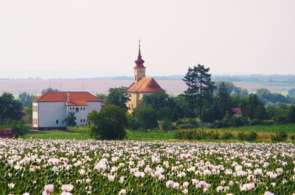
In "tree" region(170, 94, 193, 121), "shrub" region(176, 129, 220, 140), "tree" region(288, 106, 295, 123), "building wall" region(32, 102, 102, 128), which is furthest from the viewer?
"building wall" region(32, 102, 102, 128)

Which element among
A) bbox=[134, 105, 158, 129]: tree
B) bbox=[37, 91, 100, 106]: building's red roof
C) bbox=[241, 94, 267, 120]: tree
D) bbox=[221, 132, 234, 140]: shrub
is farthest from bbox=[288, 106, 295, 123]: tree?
bbox=[37, 91, 100, 106]: building's red roof

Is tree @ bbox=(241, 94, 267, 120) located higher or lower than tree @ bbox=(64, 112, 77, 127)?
higher

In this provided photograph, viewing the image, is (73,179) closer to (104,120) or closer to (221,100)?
(104,120)

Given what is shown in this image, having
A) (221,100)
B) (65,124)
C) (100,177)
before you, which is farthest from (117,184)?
(65,124)

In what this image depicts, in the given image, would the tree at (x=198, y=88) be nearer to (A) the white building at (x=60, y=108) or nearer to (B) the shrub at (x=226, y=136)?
(A) the white building at (x=60, y=108)

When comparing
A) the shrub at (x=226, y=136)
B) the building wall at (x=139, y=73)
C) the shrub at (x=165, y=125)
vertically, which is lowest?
the shrub at (x=226, y=136)

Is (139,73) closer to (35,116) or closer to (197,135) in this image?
(35,116)

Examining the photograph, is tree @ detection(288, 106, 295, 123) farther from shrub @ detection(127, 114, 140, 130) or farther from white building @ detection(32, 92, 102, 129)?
white building @ detection(32, 92, 102, 129)

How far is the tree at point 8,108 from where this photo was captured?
115050 millimetres

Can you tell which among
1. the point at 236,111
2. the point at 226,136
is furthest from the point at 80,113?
the point at 226,136

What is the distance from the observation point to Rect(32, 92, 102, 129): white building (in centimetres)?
13238

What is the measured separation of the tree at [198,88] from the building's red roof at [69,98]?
20.1m

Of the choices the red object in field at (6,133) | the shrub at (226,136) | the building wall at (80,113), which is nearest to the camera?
the shrub at (226,136)

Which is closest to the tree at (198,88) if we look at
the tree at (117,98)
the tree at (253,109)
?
the tree at (253,109)
